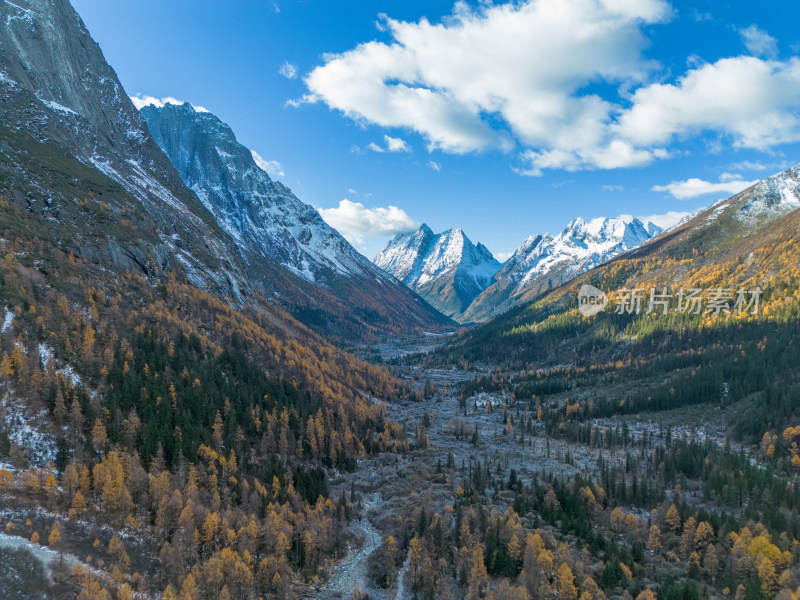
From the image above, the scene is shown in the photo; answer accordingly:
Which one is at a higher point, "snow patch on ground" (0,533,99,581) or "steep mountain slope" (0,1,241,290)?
"steep mountain slope" (0,1,241,290)

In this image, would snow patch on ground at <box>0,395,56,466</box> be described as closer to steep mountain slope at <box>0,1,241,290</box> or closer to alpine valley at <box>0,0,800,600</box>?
alpine valley at <box>0,0,800,600</box>

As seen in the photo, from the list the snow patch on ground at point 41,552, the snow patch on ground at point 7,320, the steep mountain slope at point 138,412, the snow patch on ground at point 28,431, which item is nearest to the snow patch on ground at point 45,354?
the steep mountain slope at point 138,412

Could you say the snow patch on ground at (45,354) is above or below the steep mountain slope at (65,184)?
below

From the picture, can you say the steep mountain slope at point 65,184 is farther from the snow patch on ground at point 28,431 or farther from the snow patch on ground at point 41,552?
the snow patch on ground at point 41,552

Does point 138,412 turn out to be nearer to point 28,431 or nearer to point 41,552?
point 28,431

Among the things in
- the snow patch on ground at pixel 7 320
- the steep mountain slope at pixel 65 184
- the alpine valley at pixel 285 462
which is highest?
the steep mountain slope at pixel 65 184

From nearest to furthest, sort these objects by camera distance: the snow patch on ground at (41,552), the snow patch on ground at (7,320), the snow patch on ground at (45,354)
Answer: the snow patch on ground at (41,552), the snow patch on ground at (45,354), the snow patch on ground at (7,320)

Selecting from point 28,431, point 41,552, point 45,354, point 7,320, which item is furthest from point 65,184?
point 41,552

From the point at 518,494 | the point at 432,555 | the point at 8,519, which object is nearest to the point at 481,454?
the point at 518,494

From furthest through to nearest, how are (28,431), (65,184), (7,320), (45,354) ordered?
1. (65,184)
2. (7,320)
3. (45,354)
4. (28,431)

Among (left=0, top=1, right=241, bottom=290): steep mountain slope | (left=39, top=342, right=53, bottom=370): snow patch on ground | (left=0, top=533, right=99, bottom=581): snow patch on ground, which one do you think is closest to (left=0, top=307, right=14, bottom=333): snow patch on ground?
(left=39, top=342, right=53, bottom=370): snow patch on ground

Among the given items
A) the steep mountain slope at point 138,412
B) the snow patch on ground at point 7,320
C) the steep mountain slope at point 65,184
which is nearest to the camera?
the steep mountain slope at point 138,412

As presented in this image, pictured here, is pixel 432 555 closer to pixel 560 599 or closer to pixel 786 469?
pixel 560 599
